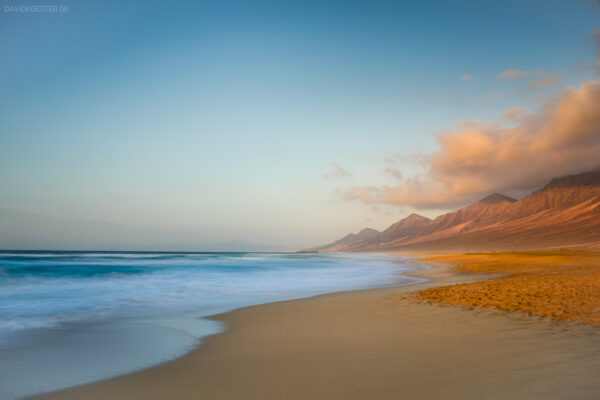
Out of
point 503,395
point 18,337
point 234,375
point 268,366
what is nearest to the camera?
point 503,395

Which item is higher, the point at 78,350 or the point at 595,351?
the point at 595,351

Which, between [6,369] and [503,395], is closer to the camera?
[503,395]

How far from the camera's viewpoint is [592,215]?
131 m

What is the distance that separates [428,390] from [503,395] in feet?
2.27

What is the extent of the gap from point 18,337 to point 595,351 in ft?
32.3

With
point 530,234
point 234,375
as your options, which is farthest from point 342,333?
point 530,234

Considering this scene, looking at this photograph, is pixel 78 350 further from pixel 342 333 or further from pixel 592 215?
pixel 592 215

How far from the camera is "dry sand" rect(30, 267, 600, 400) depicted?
367 centimetres

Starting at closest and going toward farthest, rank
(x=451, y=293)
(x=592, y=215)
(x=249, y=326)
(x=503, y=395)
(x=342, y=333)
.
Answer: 1. (x=503, y=395)
2. (x=342, y=333)
3. (x=249, y=326)
4. (x=451, y=293)
5. (x=592, y=215)

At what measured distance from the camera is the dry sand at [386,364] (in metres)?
3.67

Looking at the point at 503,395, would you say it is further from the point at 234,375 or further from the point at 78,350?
the point at 78,350

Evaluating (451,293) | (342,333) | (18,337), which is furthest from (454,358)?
(18,337)

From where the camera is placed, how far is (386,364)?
452 cm

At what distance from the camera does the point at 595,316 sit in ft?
21.5
